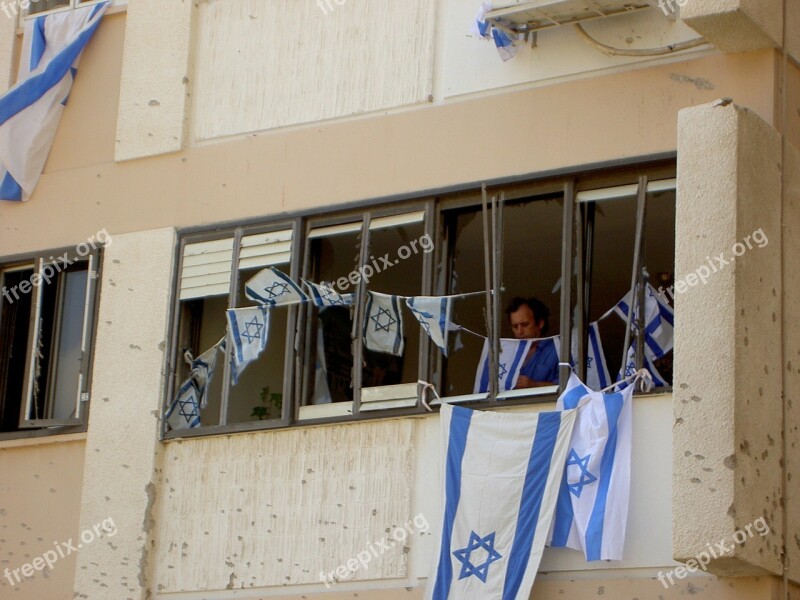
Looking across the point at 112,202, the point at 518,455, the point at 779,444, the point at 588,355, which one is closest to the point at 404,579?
the point at 518,455

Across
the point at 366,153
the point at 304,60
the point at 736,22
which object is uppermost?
the point at 304,60

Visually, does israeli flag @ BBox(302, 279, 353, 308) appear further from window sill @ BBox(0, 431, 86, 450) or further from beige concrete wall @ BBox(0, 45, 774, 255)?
window sill @ BBox(0, 431, 86, 450)

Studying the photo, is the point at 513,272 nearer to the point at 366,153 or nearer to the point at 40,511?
the point at 366,153

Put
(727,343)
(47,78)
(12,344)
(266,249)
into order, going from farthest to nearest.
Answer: (12,344) < (47,78) < (266,249) < (727,343)

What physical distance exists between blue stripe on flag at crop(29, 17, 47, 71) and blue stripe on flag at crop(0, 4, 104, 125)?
0.33m

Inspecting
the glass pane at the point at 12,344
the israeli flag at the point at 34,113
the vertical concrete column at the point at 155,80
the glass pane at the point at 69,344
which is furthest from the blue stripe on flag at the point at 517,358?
the israeli flag at the point at 34,113

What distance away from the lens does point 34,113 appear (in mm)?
15016

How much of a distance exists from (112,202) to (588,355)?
4696mm

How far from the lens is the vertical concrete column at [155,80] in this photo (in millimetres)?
14281

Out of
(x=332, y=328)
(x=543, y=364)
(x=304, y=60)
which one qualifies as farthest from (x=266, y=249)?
(x=543, y=364)

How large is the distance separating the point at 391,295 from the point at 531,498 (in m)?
2.31

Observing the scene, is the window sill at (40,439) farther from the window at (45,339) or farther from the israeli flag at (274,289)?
the israeli flag at (274,289)

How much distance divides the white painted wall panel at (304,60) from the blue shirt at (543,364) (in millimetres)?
2207

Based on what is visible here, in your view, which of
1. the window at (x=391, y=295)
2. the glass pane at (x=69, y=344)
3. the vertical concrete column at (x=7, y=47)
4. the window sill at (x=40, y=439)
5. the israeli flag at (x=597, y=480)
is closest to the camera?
the israeli flag at (x=597, y=480)
